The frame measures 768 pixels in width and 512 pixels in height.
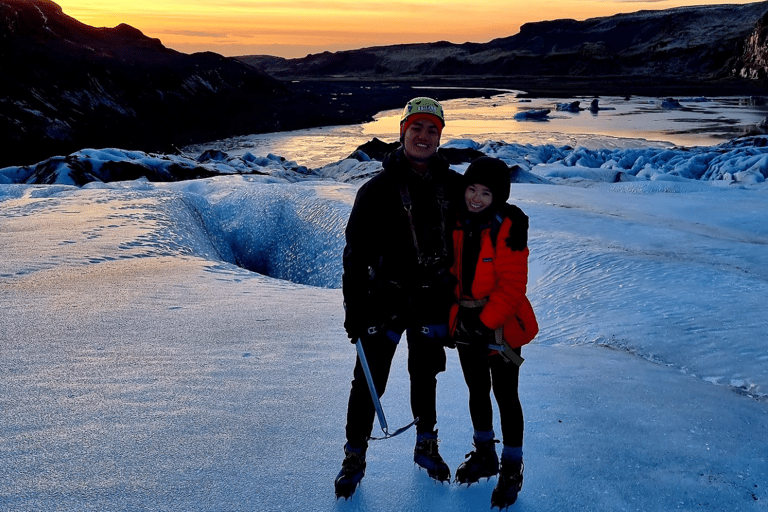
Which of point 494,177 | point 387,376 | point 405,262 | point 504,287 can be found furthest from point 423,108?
point 387,376

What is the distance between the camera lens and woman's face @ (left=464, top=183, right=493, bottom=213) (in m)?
2.05

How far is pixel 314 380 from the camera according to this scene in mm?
3062

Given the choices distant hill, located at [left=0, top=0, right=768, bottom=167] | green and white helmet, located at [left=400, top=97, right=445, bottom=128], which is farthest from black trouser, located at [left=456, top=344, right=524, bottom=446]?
distant hill, located at [left=0, top=0, right=768, bottom=167]

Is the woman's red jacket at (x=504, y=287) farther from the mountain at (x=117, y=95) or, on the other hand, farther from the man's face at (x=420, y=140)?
the mountain at (x=117, y=95)

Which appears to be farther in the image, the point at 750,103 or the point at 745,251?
the point at 750,103

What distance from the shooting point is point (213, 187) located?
378 inches

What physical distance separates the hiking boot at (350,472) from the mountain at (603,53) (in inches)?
3435

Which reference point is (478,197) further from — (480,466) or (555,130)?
(555,130)

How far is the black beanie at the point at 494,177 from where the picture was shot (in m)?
2.04

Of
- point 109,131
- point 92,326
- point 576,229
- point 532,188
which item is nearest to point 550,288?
point 576,229

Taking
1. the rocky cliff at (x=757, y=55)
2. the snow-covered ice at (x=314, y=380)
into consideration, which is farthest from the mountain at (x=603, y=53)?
the snow-covered ice at (x=314, y=380)

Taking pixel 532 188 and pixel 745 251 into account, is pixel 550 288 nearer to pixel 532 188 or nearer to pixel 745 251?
pixel 745 251

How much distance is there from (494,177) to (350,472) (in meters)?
1.16

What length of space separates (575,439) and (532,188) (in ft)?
25.8
